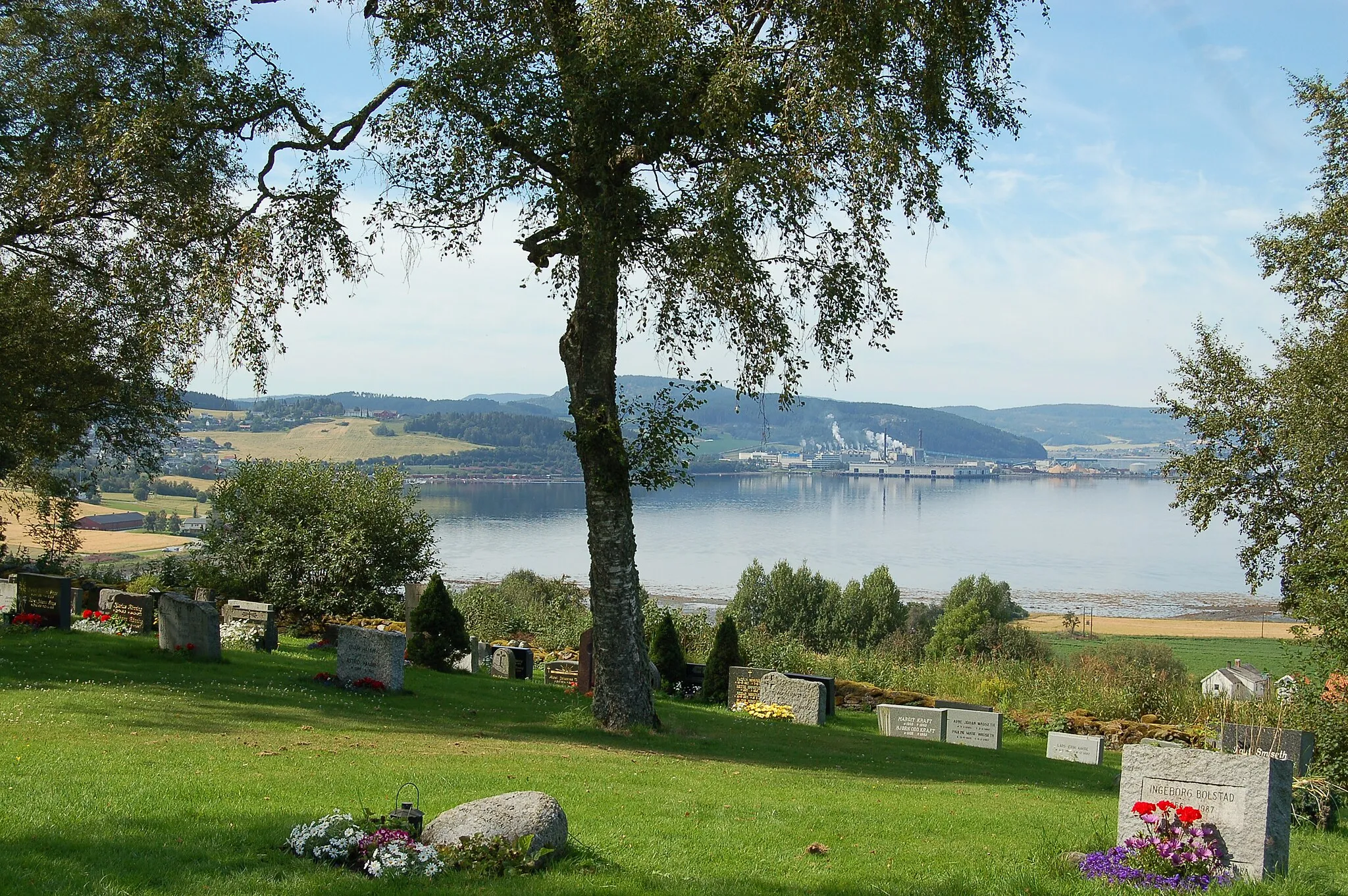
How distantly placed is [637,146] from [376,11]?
4.20 metres

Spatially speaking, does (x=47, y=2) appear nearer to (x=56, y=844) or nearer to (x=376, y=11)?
(x=376, y=11)

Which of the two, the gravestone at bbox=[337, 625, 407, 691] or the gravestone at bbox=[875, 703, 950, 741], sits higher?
the gravestone at bbox=[337, 625, 407, 691]

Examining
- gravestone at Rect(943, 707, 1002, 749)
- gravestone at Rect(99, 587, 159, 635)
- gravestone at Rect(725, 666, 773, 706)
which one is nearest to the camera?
gravestone at Rect(943, 707, 1002, 749)

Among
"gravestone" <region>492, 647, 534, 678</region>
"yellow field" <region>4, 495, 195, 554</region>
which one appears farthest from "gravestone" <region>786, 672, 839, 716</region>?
"yellow field" <region>4, 495, 195, 554</region>

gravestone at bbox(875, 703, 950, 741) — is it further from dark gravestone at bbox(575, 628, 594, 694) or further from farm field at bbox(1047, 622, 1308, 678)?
farm field at bbox(1047, 622, 1308, 678)

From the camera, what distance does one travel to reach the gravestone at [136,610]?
62.0 feet

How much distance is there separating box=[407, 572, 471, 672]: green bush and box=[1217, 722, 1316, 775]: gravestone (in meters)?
12.5

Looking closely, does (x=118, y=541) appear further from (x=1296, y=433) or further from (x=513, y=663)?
(x=1296, y=433)

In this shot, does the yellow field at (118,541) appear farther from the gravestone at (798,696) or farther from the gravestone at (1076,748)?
the gravestone at (1076,748)

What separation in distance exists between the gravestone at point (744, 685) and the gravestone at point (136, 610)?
33.0 ft

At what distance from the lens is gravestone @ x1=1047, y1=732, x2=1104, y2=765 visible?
16.0 meters

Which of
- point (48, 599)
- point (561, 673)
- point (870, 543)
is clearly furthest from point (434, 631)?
point (870, 543)

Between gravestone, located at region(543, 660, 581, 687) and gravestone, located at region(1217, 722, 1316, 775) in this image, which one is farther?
gravestone, located at region(543, 660, 581, 687)

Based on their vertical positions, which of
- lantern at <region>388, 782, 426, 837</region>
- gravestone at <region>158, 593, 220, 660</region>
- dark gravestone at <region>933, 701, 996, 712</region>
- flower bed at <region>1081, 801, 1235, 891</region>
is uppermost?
lantern at <region>388, 782, 426, 837</region>
